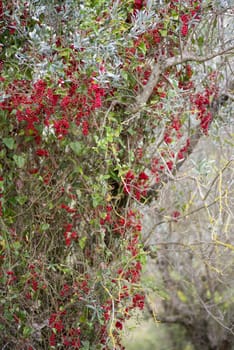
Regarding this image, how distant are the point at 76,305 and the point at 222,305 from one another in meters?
2.57

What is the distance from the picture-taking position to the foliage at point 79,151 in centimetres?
301

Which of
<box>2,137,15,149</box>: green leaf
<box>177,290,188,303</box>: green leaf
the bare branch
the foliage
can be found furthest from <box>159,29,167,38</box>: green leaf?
<box>177,290,188,303</box>: green leaf

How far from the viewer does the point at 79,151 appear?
3137mm

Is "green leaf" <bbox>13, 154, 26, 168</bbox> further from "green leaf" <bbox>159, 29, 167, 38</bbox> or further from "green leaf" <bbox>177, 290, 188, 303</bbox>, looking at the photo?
"green leaf" <bbox>177, 290, 188, 303</bbox>

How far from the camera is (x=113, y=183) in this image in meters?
3.44

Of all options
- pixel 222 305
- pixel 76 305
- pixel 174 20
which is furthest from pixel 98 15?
pixel 222 305

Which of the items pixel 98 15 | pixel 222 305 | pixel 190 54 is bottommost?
pixel 222 305

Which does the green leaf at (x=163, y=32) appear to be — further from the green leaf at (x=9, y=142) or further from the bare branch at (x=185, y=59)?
the green leaf at (x=9, y=142)

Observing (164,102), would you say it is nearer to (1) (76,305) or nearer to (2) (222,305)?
(1) (76,305)

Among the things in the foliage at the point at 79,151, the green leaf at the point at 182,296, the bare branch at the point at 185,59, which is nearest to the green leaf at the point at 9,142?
the foliage at the point at 79,151

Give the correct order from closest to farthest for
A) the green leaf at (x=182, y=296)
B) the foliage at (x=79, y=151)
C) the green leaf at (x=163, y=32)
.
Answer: the foliage at (x=79, y=151) < the green leaf at (x=163, y=32) < the green leaf at (x=182, y=296)

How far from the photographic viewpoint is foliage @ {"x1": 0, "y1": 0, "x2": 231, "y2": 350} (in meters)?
3.01

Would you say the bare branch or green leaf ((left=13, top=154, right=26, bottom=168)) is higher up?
the bare branch

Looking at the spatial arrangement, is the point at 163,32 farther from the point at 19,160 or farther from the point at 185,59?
the point at 19,160
